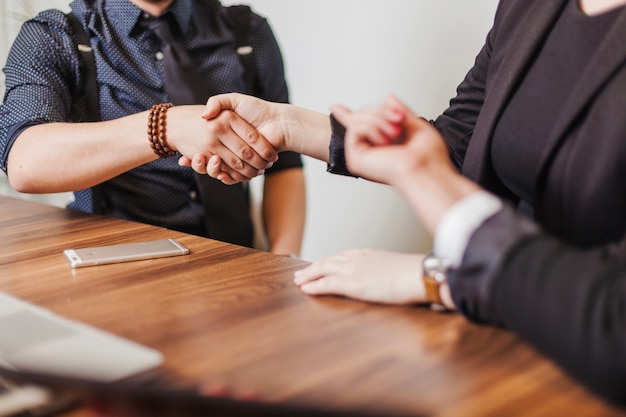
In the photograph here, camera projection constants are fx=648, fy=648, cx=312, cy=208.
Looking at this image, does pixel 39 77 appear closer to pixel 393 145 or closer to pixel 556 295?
pixel 393 145

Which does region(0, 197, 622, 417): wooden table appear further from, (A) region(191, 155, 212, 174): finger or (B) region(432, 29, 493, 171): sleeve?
(B) region(432, 29, 493, 171): sleeve

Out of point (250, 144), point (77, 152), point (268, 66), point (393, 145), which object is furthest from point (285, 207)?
point (393, 145)

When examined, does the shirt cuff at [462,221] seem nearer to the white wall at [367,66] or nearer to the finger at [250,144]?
the finger at [250,144]

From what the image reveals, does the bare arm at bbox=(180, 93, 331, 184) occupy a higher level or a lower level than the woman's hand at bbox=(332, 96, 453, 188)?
lower

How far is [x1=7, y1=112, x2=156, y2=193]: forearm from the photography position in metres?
1.26

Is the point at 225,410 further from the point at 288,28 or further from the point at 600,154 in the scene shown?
the point at 288,28

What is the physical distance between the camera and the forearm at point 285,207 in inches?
65.7

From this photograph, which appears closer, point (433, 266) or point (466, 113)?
point (433, 266)

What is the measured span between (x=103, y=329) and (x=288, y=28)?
66.2 inches

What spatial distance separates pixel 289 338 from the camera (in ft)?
2.23

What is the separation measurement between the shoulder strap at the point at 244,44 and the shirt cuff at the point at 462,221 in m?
1.05

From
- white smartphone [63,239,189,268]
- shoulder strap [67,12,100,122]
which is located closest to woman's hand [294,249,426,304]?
white smartphone [63,239,189,268]

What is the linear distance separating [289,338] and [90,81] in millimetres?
1028

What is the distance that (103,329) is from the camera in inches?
27.6
